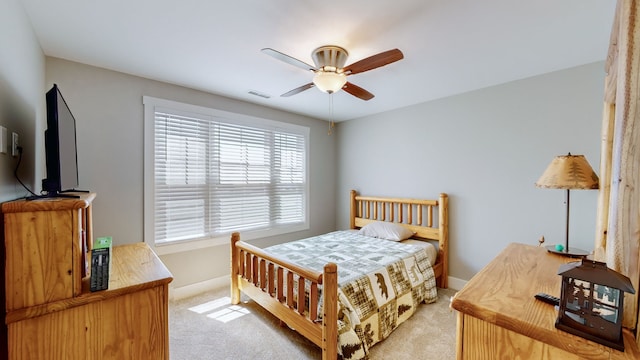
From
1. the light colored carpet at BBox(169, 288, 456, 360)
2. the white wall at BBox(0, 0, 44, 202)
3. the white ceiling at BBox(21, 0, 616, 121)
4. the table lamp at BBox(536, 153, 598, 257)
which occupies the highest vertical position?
the white ceiling at BBox(21, 0, 616, 121)

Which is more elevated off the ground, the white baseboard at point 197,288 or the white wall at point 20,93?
the white wall at point 20,93

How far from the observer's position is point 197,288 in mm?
3006

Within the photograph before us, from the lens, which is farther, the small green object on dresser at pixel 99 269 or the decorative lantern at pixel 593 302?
the small green object on dresser at pixel 99 269

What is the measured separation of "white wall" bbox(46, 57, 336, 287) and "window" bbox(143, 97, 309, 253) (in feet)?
0.34

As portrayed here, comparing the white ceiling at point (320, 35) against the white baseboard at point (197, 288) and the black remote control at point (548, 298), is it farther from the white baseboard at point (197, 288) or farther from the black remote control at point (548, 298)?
the white baseboard at point (197, 288)

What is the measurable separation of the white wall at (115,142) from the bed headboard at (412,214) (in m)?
2.32

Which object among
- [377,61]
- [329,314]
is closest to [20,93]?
[377,61]

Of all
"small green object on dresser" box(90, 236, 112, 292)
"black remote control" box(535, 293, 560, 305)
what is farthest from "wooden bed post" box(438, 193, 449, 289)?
"small green object on dresser" box(90, 236, 112, 292)

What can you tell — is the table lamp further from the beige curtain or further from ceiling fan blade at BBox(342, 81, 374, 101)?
ceiling fan blade at BBox(342, 81, 374, 101)

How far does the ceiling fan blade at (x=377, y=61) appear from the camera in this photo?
1.65 m

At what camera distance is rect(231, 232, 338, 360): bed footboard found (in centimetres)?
174

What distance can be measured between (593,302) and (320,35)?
1960 millimetres

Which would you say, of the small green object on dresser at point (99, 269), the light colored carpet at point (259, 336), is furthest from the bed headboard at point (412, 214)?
the small green object on dresser at point (99, 269)

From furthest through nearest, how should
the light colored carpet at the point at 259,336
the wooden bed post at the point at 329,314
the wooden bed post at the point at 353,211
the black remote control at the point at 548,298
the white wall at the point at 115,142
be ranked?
1. the wooden bed post at the point at 353,211
2. the white wall at the point at 115,142
3. the light colored carpet at the point at 259,336
4. the wooden bed post at the point at 329,314
5. the black remote control at the point at 548,298
